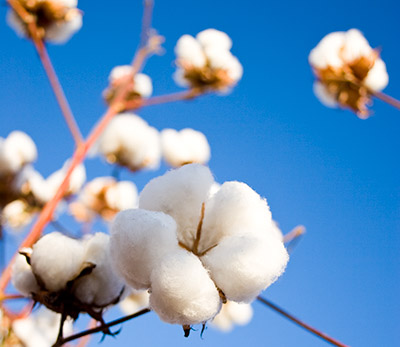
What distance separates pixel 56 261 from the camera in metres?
0.64

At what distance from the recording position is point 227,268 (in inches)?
19.0

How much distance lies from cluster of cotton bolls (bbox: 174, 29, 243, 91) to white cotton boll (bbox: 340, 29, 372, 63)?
1.53 ft

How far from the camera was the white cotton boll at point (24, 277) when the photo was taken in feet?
2.20

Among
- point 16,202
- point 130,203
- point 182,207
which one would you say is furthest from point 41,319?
point 182,207

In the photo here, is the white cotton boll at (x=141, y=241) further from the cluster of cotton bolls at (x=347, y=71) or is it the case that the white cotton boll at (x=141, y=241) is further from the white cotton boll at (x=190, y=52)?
the white cotton boll at (x=190, y=52)

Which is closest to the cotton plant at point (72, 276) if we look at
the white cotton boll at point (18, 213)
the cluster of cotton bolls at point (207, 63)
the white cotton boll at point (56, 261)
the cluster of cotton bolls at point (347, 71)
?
the white cotton boll at point (56, 261)

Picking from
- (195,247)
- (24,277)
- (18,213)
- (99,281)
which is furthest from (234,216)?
(18,213)

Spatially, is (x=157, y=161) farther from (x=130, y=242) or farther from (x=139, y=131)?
(x=130, y=242)

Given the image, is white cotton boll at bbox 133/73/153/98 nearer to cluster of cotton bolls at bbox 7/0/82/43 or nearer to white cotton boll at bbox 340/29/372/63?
cluster of cotton bolls at bbox 7/0/82/43

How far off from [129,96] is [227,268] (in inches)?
60.2

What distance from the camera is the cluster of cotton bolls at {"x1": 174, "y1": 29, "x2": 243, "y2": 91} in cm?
182

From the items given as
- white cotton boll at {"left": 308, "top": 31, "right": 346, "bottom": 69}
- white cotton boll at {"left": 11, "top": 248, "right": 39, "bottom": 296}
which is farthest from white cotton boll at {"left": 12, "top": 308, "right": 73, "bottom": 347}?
white cotton boll at {"left": 308, "top": 31, "right": 346, "bottom": 69}

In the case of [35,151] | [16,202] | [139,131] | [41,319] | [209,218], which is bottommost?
[41,319]

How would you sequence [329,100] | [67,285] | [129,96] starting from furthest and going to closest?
1. [129,96]
2. [329,100]
3. [67,285]
